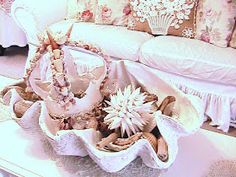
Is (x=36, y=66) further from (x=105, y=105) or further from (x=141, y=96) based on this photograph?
(x=141, y=96)

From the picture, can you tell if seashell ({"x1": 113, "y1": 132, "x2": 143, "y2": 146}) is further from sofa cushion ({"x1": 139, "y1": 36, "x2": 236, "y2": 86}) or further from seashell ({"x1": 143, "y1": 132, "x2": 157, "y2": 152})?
sofa cushion ({"x1": 139, "y1": 36, "x2": 236, "y2": 86})

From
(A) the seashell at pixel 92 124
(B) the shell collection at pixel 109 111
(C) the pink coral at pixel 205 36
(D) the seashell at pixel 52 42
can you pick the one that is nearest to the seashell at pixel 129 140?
(B) the shell collection at pixel 109 111

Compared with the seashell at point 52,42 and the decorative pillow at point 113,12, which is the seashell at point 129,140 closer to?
the seashell at point 52,42

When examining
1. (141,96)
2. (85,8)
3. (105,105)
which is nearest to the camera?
(141,96)

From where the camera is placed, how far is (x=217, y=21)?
2.29 m

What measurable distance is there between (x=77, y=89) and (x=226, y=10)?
133cm

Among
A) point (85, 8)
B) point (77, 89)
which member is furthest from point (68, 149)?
point (85, 8)

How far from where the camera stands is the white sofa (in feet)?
6.95

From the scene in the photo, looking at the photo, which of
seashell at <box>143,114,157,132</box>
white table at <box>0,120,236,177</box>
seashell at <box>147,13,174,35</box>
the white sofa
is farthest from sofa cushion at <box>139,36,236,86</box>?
seashell at <box>143,114,157,132</box>

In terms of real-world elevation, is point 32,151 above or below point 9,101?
below


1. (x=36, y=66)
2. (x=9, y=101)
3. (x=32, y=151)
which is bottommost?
(x=32, y=151)

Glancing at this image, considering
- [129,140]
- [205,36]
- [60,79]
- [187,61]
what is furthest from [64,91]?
[205,36]

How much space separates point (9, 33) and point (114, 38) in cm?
125

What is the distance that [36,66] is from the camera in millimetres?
1271
